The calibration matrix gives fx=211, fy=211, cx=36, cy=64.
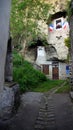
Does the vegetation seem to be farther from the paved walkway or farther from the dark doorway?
the dark doorway

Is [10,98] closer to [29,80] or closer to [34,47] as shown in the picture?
[29,80]

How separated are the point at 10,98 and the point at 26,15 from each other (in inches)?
531

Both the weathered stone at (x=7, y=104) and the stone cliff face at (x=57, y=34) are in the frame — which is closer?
the weathered stone at (x=7, y=104)

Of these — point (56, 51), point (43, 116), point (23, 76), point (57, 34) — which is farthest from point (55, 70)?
point (43, 116)

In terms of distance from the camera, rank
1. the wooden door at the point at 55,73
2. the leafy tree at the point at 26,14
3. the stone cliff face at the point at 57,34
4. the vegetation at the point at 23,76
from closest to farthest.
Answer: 1. the vegetation at the point at 23,76
2. the leafy tree at the point at 26,14
3. the stone cliff face at the point at 57,34
4. the wooden door at the point at 55,73

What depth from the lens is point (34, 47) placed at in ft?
99.6

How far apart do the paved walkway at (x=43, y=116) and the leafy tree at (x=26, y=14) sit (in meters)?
10.4

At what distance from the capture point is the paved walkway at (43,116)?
8539 mm

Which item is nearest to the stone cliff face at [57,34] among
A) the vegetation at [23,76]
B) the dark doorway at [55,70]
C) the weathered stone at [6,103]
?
the dark doorway at [55,70]

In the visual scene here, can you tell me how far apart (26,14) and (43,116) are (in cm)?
1444

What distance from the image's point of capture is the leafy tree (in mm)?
21203

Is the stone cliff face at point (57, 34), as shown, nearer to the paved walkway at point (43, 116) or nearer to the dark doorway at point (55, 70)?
the dark doorway at point (55, 70)

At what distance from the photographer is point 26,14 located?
2208 cm

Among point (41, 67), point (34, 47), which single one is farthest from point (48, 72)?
point (34, 47)
